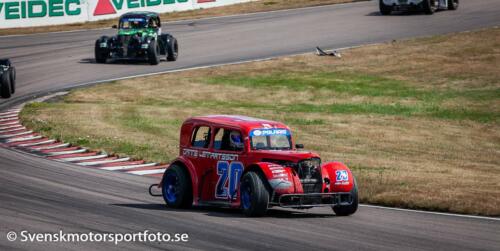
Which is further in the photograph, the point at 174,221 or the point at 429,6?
the point at 429,6

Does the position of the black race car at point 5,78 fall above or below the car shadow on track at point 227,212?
above

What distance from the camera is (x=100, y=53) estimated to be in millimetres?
41062

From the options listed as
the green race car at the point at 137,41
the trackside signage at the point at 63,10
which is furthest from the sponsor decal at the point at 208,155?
the trackside signage at the point at 63,10

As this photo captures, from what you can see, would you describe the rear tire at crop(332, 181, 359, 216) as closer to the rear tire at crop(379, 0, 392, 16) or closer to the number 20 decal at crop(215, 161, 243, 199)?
the number 20 decal at crop(215, 161, 243, 199)

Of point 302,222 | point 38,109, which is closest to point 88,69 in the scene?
point 38,109

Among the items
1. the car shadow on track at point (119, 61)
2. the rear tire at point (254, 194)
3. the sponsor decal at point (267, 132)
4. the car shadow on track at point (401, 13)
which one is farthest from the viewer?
the car shadow on track at point (401, 13)

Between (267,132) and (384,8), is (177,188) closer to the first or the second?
(267,132)

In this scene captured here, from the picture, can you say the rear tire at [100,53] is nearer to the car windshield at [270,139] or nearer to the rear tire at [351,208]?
the car windshield at [270,139]

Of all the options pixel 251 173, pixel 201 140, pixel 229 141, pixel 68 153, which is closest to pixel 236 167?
pixel 229 141

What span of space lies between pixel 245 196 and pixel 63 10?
3879 cm

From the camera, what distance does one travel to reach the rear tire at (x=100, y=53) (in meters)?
40.7

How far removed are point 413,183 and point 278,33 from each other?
1176 inches

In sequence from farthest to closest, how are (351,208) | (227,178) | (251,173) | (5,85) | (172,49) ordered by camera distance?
(172,49), (5,85), (227,178), (351,208), (251,173)

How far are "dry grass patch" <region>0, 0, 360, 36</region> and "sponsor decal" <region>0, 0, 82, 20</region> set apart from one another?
2.11 feet
